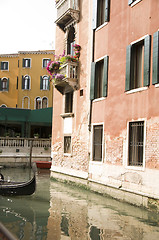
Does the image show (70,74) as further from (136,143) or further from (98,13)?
(136,143)

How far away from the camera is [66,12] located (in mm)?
11219

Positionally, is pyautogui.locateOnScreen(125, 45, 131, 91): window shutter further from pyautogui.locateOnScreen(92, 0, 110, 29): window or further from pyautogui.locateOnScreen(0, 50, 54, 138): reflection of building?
pyautogui.locateOnScreen(0, 50, 54, 138): reflection of building

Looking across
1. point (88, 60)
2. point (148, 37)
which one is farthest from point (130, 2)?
point (88, 60)

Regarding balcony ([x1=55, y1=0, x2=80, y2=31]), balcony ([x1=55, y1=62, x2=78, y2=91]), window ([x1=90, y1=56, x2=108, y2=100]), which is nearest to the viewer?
window ([x1=90, y1=56, x2=108, y2=100])

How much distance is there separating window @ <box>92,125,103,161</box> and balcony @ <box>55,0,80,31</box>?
4410mm

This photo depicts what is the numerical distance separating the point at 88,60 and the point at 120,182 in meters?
4.44

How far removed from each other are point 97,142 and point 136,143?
2090 millimetres

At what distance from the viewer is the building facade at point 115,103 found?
7.03 m

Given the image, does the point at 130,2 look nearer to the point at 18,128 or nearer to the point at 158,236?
the point at 158,236

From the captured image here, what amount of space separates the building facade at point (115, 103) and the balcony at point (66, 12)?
0.12 feet

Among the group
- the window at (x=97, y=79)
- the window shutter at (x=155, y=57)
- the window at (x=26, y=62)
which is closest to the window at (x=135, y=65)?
the window shutter at (x=155, y=57)

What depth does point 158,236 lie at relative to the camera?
506 centimetres

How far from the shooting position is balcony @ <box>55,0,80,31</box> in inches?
434

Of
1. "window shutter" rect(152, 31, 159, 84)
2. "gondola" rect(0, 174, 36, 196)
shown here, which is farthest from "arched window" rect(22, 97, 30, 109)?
"window shutter" rect(152, 31, 159, 84)
